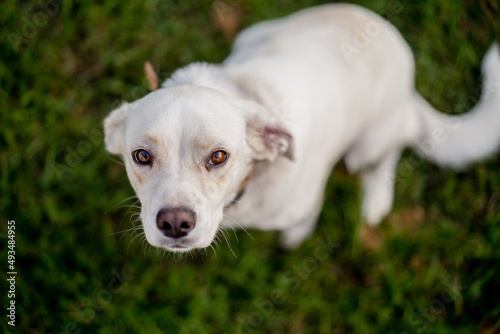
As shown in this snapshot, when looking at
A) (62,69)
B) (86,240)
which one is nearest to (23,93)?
(62,69)

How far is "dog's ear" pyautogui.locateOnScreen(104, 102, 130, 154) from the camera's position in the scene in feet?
7.72

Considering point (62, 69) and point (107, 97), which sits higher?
point (62, 69)

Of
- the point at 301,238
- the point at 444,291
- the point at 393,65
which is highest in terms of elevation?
the point at 393,65

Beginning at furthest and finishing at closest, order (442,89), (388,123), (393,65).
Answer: (442,89)
(388,123)
(393,65)

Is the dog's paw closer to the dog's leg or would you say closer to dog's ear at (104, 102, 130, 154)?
the dog's leg

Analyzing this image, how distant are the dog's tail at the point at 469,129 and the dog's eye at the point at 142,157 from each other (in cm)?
252

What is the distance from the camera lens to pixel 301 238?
3.67 metres

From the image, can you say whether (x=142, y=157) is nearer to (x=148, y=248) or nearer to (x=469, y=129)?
(x=148, y=248)

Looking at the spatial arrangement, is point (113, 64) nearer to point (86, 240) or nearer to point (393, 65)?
point (86, 240)

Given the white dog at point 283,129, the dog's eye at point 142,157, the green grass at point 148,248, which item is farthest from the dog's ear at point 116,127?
the green grass at point 148,248

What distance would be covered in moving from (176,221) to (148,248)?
1.69 metres

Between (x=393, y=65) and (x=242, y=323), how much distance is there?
2.37 m

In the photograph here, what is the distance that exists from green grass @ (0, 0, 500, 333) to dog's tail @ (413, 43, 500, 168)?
0.32m

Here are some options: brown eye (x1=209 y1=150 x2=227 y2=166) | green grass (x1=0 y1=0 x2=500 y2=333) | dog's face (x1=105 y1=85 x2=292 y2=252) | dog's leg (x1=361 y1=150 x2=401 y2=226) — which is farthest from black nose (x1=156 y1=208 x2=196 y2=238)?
dog's leg (x1=361 y1=150 x2=401 y2=226)
